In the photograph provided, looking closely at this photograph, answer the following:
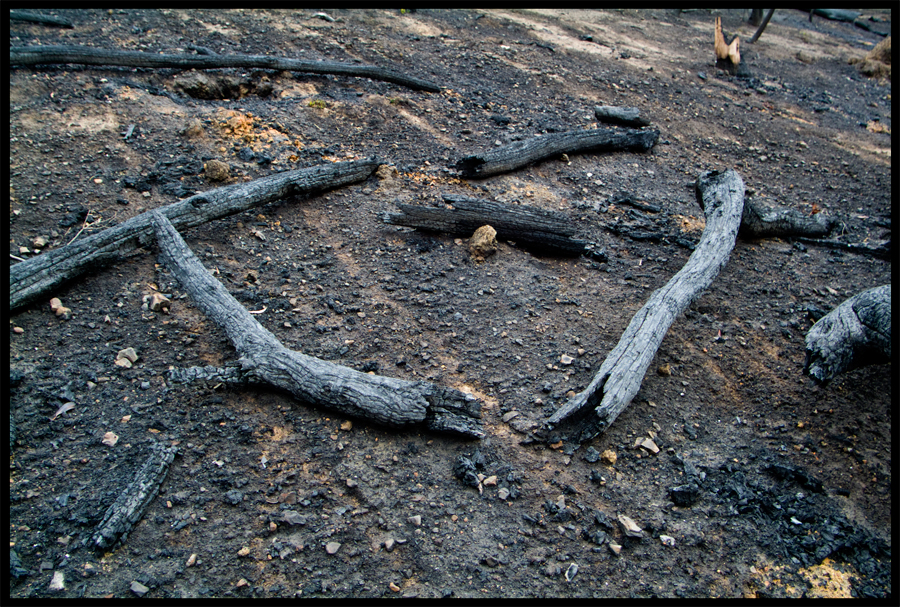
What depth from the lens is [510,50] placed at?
9789 millimetres

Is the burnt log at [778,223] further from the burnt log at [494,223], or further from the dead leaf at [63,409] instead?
the dead leaf at [63,409]

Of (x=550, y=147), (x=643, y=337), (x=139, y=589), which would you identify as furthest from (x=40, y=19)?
(x=643, y=337)

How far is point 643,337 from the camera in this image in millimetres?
3498

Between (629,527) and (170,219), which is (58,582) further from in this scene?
(170,219)

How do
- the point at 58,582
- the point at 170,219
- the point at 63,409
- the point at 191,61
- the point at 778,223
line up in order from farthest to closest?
the point at 191,61, the point at 778,223, the point at 170,219, the point at 63,409, the point at 58,582

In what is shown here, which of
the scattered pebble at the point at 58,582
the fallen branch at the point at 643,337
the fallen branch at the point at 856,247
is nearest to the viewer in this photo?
the scattered pebble at the point at 58,582

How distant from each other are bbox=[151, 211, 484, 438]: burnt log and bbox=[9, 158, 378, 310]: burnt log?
1.39 metres

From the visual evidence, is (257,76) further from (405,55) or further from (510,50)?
(510,50)

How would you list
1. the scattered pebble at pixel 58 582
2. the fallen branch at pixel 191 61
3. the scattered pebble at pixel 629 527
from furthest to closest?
the fallen branch at pixel 191 61 < the scattered pebble at pixel 629 527 < the scattered pebble at pixel 58 582

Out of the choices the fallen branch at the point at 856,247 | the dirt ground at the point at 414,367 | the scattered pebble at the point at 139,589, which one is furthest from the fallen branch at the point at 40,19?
the fallen branch at the point at 856,247

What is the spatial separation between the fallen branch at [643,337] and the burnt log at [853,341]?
0.90m

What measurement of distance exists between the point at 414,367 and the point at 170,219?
2.48m

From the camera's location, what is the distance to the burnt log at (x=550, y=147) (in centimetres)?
568

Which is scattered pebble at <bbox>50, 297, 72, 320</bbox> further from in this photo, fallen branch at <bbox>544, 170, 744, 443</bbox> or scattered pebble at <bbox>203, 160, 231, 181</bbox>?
fallen branch at <bbox>544, 170, 744, 443</bbox>
